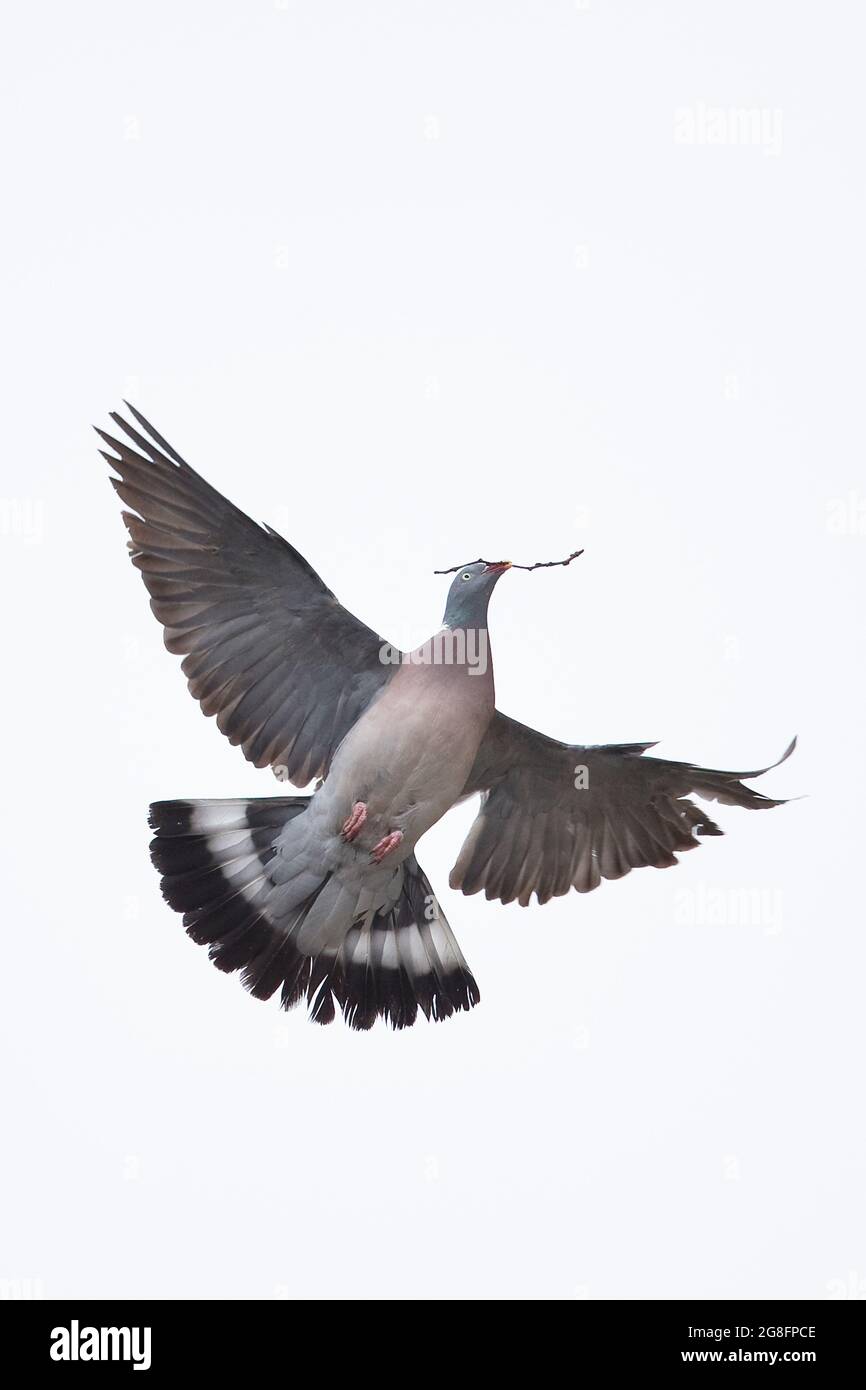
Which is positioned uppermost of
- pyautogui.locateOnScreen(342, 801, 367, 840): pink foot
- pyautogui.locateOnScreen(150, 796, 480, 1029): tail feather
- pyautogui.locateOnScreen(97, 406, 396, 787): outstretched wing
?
pyautogui.locateOnScreen(97, 406, 396, 787): outstretched wing

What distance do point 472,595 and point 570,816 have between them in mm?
1410

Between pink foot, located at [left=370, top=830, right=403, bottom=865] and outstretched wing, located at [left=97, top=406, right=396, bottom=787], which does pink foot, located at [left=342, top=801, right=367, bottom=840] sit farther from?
outstretched wing, located at [left=97, top=406, right=396, bottom=787]

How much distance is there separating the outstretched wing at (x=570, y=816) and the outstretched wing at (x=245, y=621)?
2.86 feet

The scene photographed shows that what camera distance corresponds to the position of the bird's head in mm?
8094

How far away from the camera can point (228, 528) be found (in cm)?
783

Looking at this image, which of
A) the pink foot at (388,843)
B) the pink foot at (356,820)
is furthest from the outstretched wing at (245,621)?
the pink foot at (388,843)

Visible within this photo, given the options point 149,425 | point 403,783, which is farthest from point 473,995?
point 149,425

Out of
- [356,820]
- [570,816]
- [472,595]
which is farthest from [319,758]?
[570,816]

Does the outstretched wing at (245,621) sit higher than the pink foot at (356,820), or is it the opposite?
the outstretched wing at (245,621)

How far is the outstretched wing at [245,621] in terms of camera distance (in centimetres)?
779

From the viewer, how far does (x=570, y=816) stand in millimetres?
8891

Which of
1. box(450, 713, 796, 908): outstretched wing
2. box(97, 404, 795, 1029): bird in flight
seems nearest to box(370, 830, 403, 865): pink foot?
box(97, 404, 795, 1029): bird in flight

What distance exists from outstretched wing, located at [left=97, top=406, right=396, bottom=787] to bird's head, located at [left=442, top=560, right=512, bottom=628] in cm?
38

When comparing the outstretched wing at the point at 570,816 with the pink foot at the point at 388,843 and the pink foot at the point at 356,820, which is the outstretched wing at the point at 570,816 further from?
the pink foot at the point at 356,820
